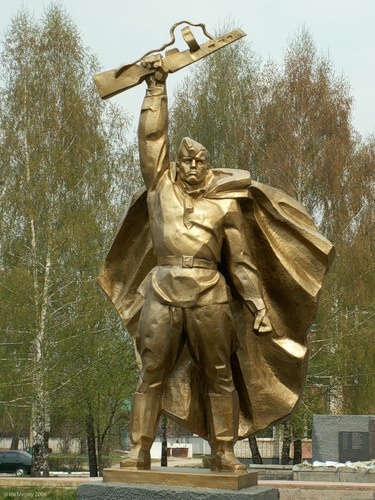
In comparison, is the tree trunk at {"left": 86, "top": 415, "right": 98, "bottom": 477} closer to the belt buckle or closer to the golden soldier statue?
the golden soldier statue

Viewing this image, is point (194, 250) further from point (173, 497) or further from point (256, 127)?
point (256, 127)

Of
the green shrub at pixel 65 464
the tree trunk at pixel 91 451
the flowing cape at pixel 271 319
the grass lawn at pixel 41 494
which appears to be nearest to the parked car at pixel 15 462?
the green shrub at pixel 65 464

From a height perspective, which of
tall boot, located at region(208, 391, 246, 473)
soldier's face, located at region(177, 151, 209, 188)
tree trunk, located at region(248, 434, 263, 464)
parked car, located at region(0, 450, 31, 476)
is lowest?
parked car, located at region(0, 450, 31, 476)

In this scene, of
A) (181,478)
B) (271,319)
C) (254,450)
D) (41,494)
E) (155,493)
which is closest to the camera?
(155,493)

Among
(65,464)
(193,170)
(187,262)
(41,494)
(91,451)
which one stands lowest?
(65,464)

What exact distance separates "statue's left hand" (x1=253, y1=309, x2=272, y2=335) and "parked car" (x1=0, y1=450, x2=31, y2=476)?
19130mm

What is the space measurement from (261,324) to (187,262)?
0.62m

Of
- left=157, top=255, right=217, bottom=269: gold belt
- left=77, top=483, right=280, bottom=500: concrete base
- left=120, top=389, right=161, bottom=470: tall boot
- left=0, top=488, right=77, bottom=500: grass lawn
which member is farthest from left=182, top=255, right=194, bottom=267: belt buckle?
left=0, top=488, right=77, bottom=500: grass lawn

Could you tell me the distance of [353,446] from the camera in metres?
17.0

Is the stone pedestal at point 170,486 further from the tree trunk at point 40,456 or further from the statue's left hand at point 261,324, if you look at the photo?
the tree trunk at point 40,456

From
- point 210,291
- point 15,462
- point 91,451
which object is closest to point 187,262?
point 210,291

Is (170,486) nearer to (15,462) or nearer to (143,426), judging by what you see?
(143,426)

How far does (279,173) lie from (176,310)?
644 inches

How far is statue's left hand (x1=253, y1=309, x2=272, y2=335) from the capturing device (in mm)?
6078
